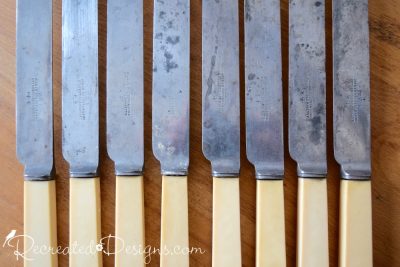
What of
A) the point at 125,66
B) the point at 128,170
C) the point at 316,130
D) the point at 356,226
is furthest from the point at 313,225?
the point at 125,66

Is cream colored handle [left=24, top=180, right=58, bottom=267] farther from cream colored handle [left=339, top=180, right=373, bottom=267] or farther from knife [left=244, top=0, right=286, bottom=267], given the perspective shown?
cream colored handle [left=339, top=180, right=373, bottom=267]

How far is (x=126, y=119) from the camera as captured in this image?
93cm

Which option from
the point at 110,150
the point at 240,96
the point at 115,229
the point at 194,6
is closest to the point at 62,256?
the point at 115,229

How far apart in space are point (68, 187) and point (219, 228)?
354 millimetres

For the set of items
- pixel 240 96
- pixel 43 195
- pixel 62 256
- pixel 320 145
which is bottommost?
pixel 62 256

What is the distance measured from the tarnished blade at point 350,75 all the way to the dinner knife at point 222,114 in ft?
0.70

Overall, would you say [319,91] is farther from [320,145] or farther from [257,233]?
[257,233]

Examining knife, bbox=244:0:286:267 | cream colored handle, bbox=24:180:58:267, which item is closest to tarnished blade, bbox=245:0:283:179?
knife, bbox=244:0:286:267

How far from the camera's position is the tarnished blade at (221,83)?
920 millimetres

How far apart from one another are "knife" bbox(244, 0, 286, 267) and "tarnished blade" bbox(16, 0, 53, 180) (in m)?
0.43

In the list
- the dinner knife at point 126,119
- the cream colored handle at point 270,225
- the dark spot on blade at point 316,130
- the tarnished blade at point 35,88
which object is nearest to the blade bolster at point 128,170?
the dinner knife at point 126,119

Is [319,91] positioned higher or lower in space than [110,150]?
higher

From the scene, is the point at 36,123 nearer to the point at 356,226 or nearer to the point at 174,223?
the point at 174,223

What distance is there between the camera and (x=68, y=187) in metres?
0.97
